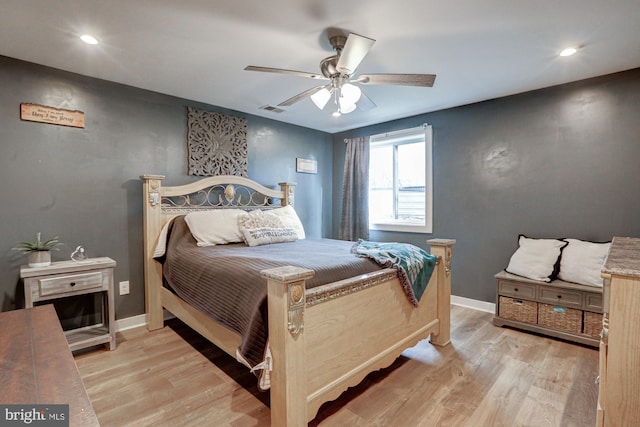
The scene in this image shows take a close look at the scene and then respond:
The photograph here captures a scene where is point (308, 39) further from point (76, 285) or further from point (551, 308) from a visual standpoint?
point (551, 308)

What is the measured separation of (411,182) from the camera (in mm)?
4160

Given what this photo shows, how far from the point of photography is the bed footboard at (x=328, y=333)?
4.80 ft

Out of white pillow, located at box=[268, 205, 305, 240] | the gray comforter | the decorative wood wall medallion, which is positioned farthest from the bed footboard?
the decorative wood wall medallion

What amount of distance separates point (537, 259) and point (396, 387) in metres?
1.87

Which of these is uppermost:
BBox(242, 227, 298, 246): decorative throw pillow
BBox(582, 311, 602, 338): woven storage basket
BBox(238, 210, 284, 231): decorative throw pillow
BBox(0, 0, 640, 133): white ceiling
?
BBox(0, 0, 640, 133): white ceiling

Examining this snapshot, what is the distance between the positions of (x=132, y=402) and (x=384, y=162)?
12.3 feet

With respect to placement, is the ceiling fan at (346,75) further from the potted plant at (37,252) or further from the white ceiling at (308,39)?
the potted plant at (37,252)

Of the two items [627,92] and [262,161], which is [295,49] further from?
[627,92]

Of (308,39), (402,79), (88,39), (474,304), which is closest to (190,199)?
(88,39)

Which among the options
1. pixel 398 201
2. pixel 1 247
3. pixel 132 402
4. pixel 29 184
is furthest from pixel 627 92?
pixel 1 247

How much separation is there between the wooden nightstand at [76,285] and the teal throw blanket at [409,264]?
6.66 ft

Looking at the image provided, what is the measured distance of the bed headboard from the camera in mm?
2957

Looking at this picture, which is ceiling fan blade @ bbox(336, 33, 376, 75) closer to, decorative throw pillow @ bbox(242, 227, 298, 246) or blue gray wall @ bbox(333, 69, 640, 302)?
decorative throw pillow @ bbox(242, 227, 298, 246)

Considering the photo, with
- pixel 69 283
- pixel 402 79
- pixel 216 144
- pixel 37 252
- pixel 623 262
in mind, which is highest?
pixel 402 79
